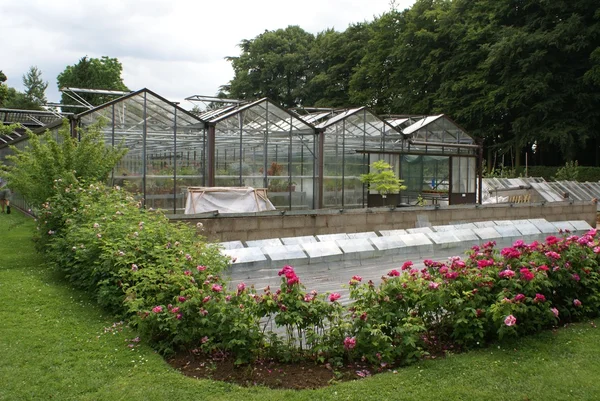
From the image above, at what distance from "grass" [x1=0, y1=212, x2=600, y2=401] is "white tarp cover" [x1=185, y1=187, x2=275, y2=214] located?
8.81 metres

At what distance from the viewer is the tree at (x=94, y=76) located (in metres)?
52.9

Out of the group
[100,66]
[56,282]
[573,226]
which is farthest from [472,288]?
[100,66]

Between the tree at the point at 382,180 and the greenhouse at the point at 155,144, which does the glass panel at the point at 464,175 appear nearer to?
the tree at the point at 382,180

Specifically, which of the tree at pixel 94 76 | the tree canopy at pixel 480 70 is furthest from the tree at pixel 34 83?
the tree canopy at pixel 480 70

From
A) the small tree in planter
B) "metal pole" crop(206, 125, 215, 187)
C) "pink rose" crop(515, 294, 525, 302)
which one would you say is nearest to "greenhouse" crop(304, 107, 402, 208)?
the small tree in planter

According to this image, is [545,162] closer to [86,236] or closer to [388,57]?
[388,57]

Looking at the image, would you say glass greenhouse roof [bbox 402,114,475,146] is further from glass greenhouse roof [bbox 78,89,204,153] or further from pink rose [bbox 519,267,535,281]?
pink rose [bbox 519,267,535,281]

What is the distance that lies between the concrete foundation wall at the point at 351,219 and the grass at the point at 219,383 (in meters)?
4.71

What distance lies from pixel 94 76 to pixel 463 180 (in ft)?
147

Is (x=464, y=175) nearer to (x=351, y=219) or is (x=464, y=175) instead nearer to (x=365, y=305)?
(x=351, y=219)

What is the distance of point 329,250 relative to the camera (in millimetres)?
9336

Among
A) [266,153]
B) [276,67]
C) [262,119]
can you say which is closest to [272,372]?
[266,153]

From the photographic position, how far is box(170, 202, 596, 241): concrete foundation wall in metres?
11.1

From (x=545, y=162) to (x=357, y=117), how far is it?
73.7ft
